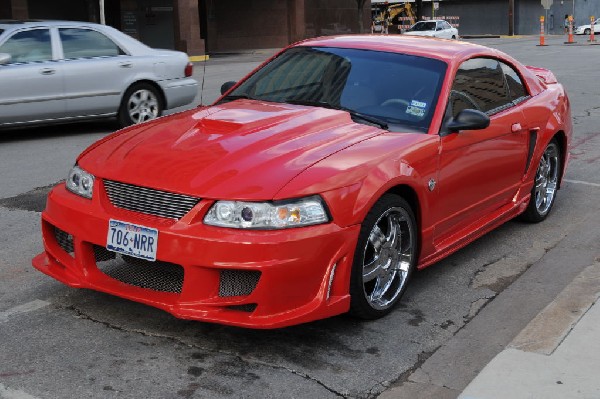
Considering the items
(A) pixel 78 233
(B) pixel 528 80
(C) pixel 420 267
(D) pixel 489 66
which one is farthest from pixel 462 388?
(B) pixel 528 80

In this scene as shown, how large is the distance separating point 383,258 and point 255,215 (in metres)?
0.97

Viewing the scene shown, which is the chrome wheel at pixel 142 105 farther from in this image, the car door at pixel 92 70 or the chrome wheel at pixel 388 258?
the chrome wheel at pixel 388 258

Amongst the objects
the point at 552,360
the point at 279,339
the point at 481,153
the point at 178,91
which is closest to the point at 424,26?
the point at 178,91

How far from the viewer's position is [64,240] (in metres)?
4.46

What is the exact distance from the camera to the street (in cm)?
370

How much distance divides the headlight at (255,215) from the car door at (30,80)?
6896 mm

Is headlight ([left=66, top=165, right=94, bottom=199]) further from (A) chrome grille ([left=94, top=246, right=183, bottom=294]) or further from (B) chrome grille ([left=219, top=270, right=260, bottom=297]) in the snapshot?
(B) chrome grille ([left=219, top=270, right=260, bottom=297])

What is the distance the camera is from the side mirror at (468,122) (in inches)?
195

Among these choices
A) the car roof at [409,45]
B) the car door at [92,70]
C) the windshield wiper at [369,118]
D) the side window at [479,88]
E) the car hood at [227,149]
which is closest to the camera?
the car hood at [227,149]

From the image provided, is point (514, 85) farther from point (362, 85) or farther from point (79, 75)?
point (79, 75)

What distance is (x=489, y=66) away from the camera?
5.96 metres

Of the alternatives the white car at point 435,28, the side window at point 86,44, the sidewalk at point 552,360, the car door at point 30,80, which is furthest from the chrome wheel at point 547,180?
the white car at point 435,28

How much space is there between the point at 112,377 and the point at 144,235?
2.23ft

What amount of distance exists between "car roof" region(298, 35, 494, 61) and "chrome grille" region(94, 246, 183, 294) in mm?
2304
